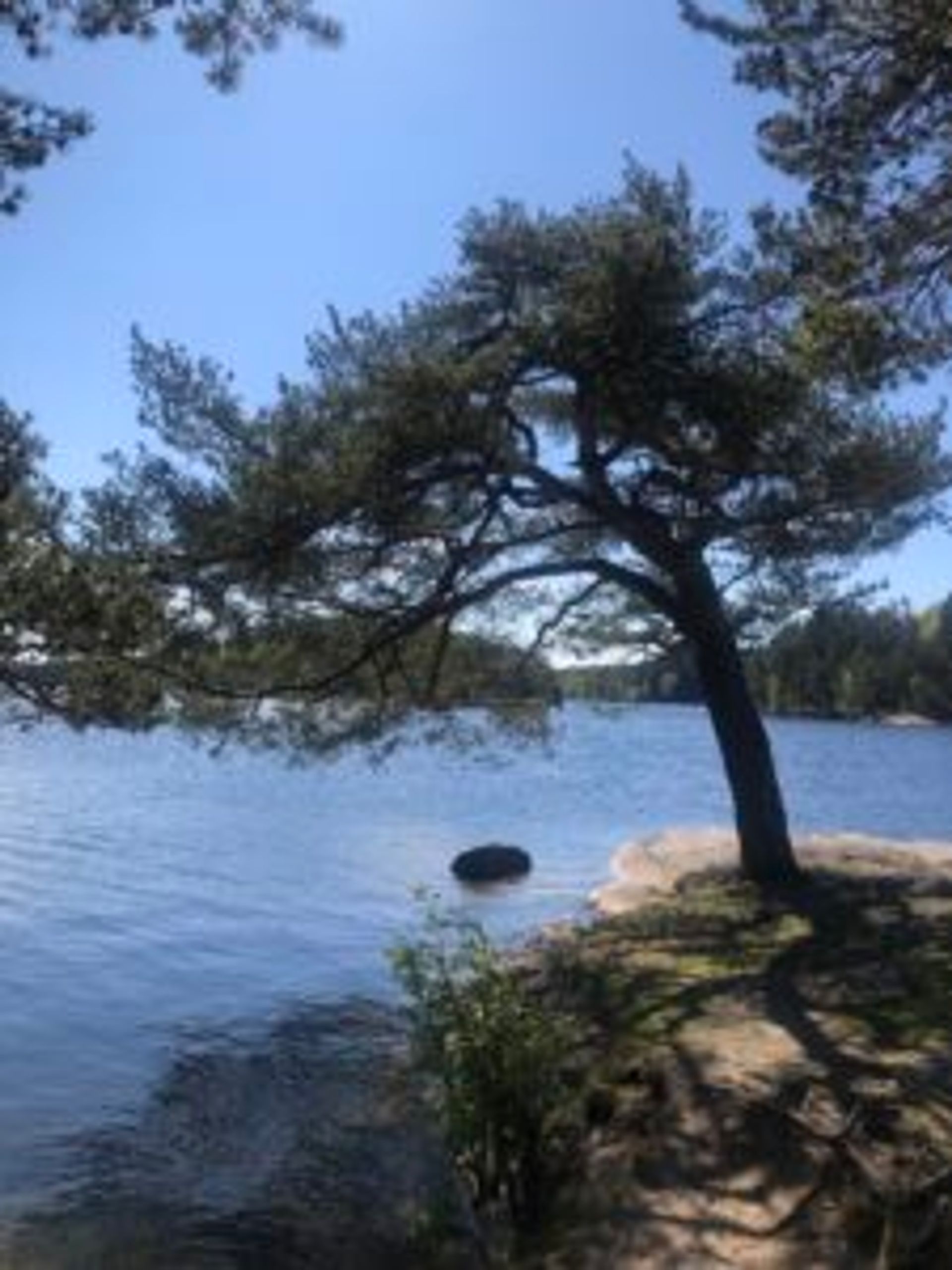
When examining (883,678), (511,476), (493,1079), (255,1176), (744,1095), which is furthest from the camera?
(883,678)

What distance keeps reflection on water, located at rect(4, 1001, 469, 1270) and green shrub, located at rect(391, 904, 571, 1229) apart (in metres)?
0.70

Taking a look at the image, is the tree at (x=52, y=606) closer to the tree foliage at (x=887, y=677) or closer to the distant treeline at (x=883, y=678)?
the distant treeline at (x=883, y=678)

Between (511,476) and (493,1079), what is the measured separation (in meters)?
12.9

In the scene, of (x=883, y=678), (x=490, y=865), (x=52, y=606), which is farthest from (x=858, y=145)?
(x=883, y=678)

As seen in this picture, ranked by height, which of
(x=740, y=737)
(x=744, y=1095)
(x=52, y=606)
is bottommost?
(x=744, y=1095)

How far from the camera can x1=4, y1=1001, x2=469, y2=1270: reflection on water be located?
14070mm

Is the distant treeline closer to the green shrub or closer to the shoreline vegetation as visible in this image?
the shoreline vegetation

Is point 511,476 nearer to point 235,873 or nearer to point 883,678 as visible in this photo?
point 235,873

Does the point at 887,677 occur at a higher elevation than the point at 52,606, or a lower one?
higher

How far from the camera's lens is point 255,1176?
53.5 ft

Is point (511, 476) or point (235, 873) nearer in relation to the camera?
point (511, 476)

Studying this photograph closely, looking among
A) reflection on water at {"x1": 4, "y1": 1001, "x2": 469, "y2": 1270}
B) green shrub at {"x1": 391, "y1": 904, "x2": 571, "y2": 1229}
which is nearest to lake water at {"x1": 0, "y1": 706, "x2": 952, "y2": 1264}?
reflection on water at {"x1": 4, "y1": 1001, "x2": 469, "y2": 1270}

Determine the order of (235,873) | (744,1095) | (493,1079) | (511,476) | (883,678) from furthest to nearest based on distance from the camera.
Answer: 1. (883,678)
2. (235,873)
3. (511,476)
4. (744,1095)
5. (493,1079)

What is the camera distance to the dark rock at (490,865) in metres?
40.1
